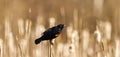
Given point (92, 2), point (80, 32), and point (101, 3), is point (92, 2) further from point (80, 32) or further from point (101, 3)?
point (80, 32)

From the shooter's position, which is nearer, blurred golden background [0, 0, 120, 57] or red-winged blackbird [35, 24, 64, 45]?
red-winged blackbird [35, 24, 64, 45]

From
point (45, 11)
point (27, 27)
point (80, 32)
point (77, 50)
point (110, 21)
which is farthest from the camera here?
point (45, 11)

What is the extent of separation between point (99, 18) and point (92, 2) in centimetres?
93

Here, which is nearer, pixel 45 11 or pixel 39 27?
pixel 39 27

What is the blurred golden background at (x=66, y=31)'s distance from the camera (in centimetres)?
470

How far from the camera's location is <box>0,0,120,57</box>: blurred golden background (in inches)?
185

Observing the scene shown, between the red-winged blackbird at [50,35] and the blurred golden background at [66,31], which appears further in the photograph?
the blurred golden background at [66,31]

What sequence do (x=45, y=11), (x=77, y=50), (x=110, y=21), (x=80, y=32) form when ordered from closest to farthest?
(x=77, y=50) < (x=80, y=32) < (x=110, y=21) < (x=45, y=11)

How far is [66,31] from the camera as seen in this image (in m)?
5.51

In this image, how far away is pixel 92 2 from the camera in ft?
21.8

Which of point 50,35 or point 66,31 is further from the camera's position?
point 66,31

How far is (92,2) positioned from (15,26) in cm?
126

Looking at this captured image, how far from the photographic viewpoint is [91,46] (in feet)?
16.9

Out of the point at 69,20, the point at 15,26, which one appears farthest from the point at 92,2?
the point at 15,26
